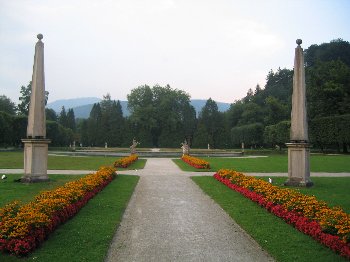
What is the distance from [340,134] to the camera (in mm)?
48594

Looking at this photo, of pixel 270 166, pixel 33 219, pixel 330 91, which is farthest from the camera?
pixel 330 91

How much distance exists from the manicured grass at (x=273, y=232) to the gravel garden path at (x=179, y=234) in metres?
0.22

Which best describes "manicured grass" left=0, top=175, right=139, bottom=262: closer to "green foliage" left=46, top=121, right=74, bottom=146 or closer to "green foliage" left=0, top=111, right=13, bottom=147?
"green foliage" left=0, top=111, right=13, bottom=147

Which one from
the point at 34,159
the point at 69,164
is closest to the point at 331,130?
→ the point at 69,164

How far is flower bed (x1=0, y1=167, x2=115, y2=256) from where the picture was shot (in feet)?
21.0

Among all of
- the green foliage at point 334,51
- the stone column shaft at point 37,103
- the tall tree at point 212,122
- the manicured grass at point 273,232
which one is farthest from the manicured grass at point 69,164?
the green foliage at point 334,51

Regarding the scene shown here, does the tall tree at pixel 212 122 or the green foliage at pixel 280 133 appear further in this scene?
the tall tree at pixel 212 122

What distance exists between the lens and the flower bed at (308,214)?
6609mm

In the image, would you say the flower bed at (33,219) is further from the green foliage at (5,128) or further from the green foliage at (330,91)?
the green foliage at (5,128)

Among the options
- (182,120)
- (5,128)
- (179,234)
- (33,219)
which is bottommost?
(179,234)

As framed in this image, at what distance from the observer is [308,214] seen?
8.27m

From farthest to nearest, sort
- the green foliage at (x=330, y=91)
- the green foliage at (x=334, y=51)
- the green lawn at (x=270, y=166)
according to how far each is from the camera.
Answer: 1. the green foliage at (x=334, y=51)
2. the green foliage at (x=330, y=91)
3. the green lawn at (x=270, y=166)

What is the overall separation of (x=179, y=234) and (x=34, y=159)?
10.0 meters

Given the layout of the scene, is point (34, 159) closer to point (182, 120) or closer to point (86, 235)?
point (86, 235)
